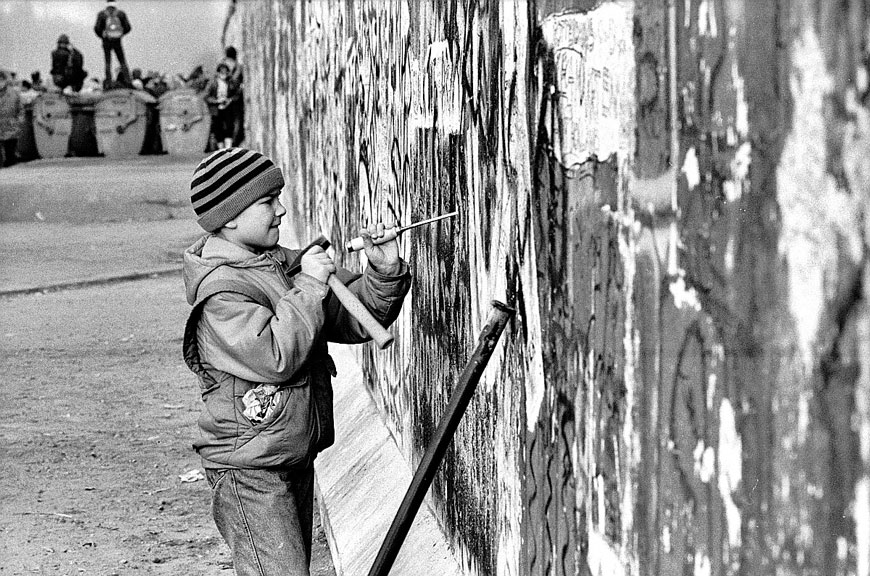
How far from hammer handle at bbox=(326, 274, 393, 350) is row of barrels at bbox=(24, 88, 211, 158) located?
81.4 ft


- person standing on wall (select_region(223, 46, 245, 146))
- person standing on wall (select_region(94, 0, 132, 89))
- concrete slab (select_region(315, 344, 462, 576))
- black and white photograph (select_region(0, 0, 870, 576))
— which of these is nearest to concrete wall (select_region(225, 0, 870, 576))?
black and white photograph (select_region(0, 0, 870, 576))

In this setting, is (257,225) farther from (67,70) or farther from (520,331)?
(67,70)

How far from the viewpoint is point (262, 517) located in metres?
3.48

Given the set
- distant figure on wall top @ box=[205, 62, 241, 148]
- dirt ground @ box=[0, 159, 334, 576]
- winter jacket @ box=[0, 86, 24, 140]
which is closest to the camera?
dirt ground @ box=[0, 159, 334, 576]

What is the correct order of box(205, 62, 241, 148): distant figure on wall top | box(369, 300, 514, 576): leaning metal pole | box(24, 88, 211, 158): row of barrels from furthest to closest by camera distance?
box(205, 62, 241, 148): distant figure on wall top
box(24, 88, 211, 158): row of barrels
box(369, 300, 514, 576): leaning metal pole

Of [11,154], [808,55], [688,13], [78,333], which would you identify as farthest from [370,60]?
[11,154]

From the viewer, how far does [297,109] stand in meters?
10.7

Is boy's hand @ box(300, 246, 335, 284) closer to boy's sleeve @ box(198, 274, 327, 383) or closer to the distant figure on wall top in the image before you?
boy's sleeve @ box(198, 274, 327, 383)

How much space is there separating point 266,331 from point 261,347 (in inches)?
1.7

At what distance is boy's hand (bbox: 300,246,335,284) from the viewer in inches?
129

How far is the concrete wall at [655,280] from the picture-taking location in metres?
1.41

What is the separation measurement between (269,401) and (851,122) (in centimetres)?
226

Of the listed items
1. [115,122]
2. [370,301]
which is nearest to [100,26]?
[115,122]

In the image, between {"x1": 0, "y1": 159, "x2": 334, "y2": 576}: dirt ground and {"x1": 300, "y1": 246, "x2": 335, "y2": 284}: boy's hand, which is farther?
{"x1": 0, "y1": 159, "x2": 334, "y2": 576}: dirt ground
